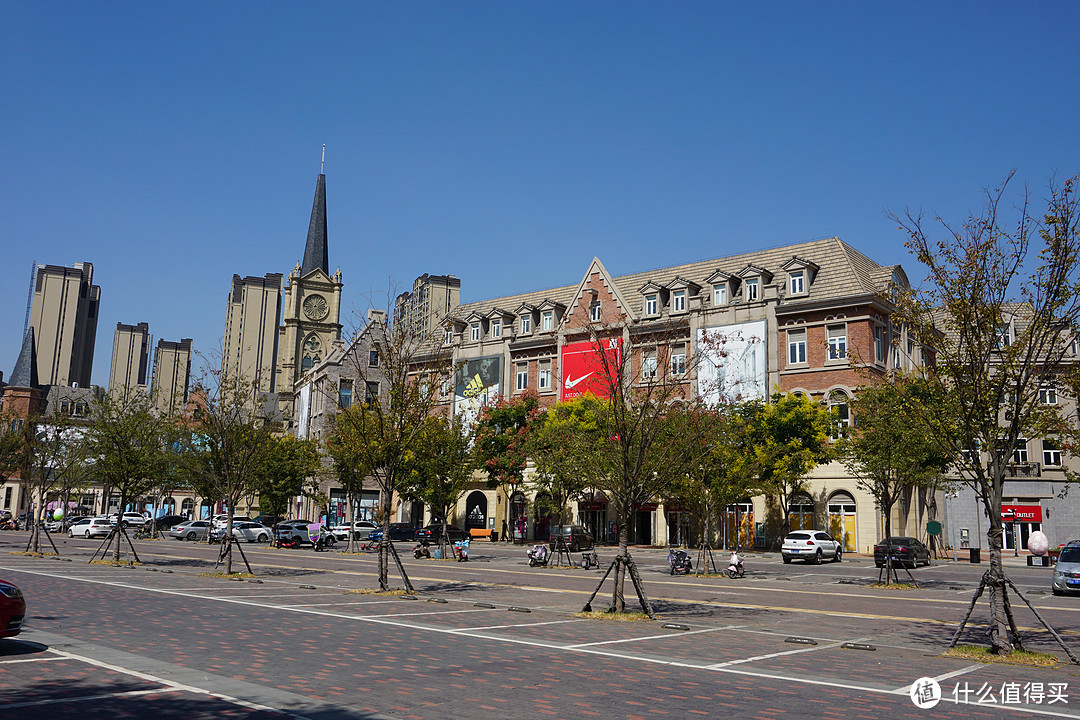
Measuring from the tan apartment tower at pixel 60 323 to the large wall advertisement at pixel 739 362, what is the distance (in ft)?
347

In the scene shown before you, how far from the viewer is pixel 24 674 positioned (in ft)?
29.7

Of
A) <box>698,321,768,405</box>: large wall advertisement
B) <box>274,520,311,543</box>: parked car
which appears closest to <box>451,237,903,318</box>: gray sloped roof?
<box>698,321,768,405</box>: large wall advertisement

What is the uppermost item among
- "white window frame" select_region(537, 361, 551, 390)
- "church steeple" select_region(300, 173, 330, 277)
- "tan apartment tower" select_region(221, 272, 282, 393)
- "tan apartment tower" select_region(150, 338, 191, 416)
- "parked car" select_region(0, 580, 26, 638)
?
"church steeple" select_region(300, 173, 330, 277)

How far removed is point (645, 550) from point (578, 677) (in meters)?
43.4

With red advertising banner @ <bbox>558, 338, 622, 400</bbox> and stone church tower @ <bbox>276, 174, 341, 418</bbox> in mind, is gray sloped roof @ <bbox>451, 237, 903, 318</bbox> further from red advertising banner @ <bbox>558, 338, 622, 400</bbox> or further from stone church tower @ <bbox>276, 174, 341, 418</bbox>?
stone church tower @ <bbox>276, 174, 341, 418</bbox>

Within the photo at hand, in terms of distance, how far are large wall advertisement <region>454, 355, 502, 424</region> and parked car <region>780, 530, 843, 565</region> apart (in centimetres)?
3006

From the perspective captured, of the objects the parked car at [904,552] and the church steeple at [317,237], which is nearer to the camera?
the parked car at [904,552]

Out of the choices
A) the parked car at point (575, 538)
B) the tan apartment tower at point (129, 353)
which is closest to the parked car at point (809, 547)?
the parked car at point (575, 538)

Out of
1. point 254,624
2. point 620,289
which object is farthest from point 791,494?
point 254,624

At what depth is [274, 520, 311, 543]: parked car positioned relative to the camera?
162 ft

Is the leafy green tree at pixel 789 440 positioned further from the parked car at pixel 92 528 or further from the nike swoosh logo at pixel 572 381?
the parked car at pixel 92 528

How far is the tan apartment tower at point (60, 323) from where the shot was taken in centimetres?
12331

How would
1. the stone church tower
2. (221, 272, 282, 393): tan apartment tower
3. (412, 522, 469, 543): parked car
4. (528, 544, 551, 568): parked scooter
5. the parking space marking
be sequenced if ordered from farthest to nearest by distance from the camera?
(221, 272, 282, 393): tan apartment tower, the stone church tower, (412, 522, 469, 543): parked car, (528, 544, 551, 568): parked scooter, the parking space marking

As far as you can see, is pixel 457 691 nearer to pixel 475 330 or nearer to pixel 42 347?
pixel 475 330
